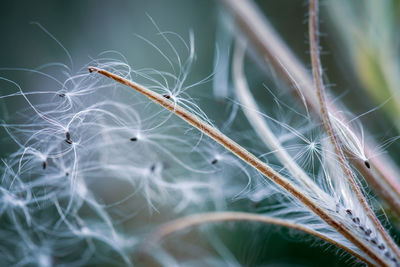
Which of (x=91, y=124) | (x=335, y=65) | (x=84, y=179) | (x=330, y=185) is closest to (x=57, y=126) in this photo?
(x=91, y=124)

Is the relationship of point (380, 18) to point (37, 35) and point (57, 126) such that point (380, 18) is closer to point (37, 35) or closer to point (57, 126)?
point (57, 126)

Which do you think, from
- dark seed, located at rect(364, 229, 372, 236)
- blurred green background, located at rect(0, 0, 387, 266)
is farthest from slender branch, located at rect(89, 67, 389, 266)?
blurred green background, located at rect(0, 0, 387, 266)

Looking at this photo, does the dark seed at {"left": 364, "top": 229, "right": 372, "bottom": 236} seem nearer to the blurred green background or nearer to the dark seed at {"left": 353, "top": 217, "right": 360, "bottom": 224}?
the dark seed at {"left": 353, "top": 217, "right": 360, "bottom": 224}

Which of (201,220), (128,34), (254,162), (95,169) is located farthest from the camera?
(128,34)

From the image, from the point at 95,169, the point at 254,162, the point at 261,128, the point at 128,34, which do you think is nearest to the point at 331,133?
the point at 254,162

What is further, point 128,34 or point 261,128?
point 128,34

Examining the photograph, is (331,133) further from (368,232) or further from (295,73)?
(295,73)

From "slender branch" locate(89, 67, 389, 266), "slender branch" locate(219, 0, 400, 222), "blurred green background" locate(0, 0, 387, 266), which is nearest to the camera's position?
"slender branch" locate(89, 67, 389, 266)

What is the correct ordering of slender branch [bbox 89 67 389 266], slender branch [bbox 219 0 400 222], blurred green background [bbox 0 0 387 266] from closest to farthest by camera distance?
slender branch [bbox 89 67 389 266], slender branch [bbox 219 0 400 222], blurred green background [bbox 0 0 387 266]
